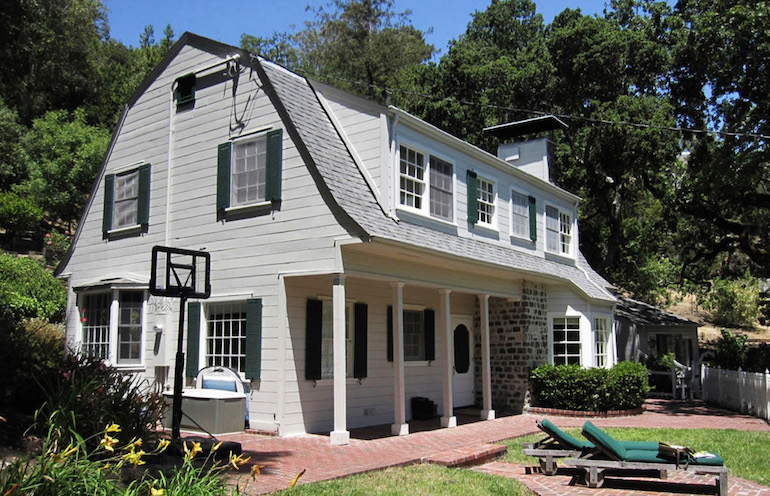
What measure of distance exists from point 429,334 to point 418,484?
783 cm

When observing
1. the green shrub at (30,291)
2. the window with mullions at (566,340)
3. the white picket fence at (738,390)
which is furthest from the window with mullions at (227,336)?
the white picket fence at (738,390)

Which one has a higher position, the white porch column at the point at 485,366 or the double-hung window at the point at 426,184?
the double-hung window at the point at 426,184

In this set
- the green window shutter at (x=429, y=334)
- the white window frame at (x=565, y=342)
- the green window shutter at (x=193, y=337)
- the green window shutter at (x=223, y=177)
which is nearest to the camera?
the green window shutter at (x=193, y=337)

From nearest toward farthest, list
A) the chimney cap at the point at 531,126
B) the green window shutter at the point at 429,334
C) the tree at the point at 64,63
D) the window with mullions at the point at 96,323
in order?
1. the window with mullions at the point at 96,323
2. the green window shutter at the point at 429,334
3. the chimney cap at the point at 531,126
4. the tree at the point at 64,63

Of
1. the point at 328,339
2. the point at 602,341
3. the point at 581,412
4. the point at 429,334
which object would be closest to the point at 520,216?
the point at 429,334

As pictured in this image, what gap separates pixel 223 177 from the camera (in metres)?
13.1

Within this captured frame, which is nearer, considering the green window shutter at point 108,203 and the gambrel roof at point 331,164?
the gambrel roof at point 331,164

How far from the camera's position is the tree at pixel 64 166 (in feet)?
93.9

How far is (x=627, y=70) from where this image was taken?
26.1 meters

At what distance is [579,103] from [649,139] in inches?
149

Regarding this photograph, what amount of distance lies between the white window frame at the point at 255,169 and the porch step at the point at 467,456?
563 centimetres

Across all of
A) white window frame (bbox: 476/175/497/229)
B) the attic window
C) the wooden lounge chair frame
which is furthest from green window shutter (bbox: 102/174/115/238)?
the wooden lounge chair frame

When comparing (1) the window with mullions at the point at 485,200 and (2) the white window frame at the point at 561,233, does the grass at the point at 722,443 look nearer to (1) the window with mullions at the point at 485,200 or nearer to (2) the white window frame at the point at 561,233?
(1) the window with mullions at the point at 485,200

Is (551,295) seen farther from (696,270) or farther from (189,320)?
(696,270)
